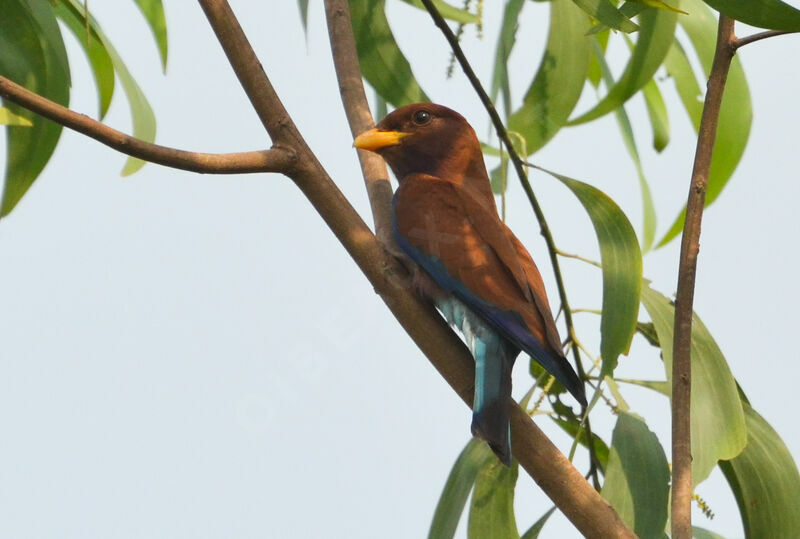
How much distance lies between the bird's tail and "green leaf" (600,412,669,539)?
366 millimetres

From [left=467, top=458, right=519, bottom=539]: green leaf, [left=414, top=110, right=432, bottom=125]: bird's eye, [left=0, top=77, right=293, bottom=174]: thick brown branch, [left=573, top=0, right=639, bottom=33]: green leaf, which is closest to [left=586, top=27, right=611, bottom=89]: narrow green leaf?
[left=414, top=110, right=432, bottom=125]: bird's eye

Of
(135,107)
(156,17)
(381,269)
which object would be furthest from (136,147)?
(156,17)

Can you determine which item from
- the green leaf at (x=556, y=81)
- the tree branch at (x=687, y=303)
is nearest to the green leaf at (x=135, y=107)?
the green leaf at (x=556, y=81)

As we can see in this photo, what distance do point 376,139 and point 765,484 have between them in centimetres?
131

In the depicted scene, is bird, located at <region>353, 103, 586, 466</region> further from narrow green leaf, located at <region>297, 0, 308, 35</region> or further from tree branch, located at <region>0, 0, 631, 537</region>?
narrow green leaf, located at <region>297, 0, 308, 35</region>

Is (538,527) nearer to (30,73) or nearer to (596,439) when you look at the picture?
(596,439)

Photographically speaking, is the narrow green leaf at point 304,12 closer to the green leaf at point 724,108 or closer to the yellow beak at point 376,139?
the yellow beak at point 376,139

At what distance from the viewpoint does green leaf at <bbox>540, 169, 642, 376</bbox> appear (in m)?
2.60

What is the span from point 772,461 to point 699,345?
13.3 inches

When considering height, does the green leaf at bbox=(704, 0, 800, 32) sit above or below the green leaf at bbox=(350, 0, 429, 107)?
below

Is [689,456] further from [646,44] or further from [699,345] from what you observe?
[646,44]

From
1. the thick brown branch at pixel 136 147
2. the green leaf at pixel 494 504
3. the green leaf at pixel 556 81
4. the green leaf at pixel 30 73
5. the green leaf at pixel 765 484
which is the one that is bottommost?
the green leaf at pixel 765 484

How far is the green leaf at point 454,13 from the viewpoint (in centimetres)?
302

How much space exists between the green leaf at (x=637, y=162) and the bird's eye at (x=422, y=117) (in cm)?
74
